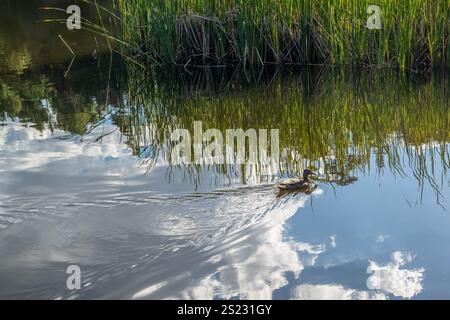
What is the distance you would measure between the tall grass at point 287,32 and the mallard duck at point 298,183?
394 centimetres

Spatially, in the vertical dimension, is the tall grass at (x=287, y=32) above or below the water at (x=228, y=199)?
above

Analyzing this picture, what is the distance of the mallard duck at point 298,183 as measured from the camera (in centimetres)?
444

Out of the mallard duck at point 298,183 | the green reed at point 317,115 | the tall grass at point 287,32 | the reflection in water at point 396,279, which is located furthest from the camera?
the tall grass at point 287,32

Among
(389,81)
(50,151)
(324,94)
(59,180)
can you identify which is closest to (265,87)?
(324,94)

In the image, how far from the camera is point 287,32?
8750mm

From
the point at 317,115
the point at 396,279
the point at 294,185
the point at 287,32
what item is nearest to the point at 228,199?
the point at 294,185

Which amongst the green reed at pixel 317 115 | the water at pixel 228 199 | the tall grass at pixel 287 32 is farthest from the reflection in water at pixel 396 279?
the tall grass at pixel 287 32

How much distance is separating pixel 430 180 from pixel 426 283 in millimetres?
1582

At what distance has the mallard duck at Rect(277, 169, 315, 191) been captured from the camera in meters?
4.44

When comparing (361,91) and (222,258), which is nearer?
(222,258)

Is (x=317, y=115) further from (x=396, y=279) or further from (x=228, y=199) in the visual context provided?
(x=396, y=279)

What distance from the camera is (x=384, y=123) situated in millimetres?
6301

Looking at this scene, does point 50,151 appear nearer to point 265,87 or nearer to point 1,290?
point 1,290

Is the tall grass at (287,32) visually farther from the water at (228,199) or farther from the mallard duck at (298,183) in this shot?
the mallard duck at (298,183)
